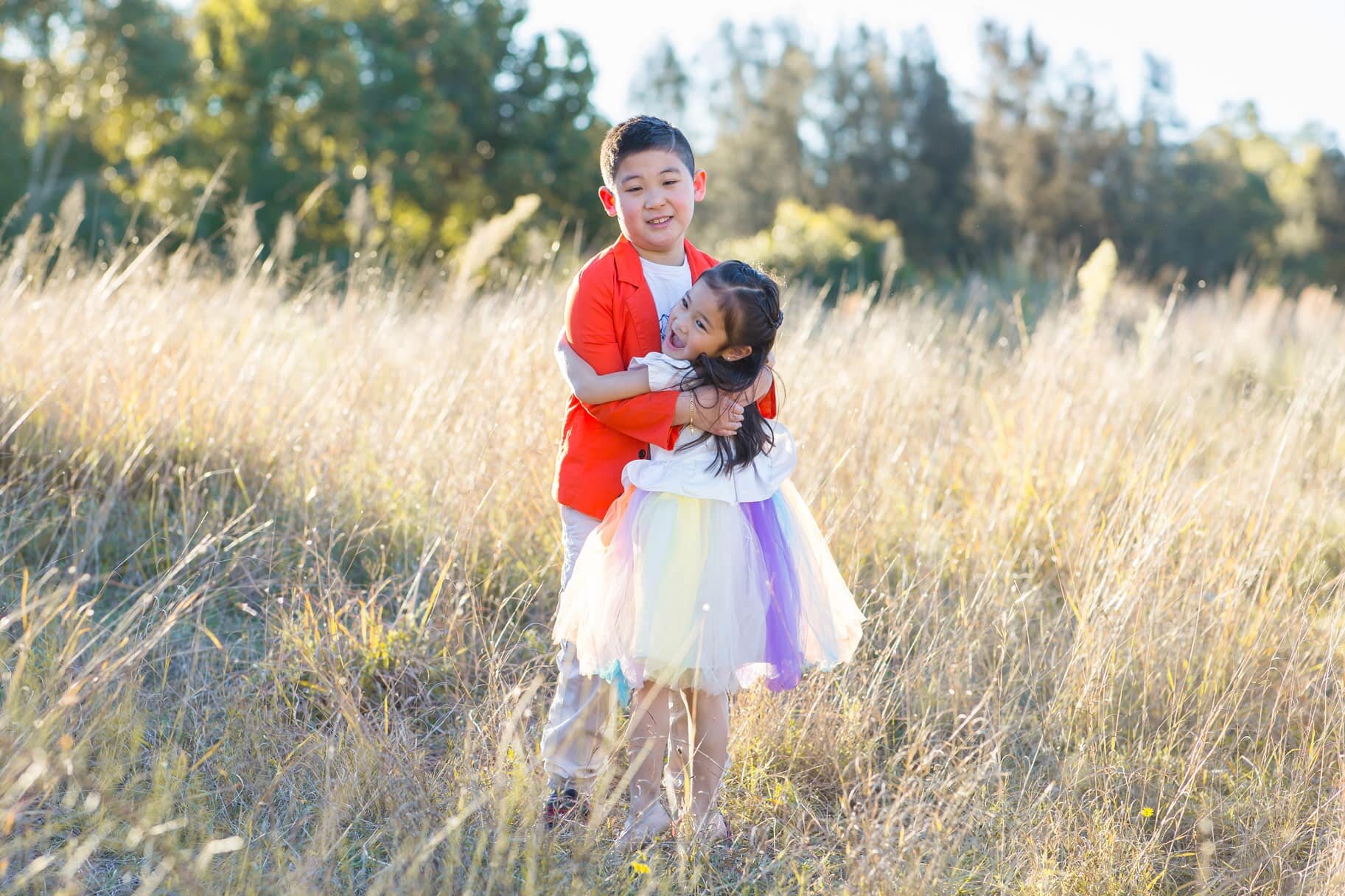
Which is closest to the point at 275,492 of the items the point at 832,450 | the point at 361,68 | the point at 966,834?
the point at 832,450

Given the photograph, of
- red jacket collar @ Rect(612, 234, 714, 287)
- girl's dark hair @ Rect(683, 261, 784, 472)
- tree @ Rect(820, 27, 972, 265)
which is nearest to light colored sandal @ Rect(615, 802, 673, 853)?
girl's dark hair @ Rect(683, 261, 784, 472)

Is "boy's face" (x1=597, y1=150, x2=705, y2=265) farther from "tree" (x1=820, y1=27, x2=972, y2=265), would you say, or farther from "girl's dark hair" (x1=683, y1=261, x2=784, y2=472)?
"tree" (x1=820, y1=27, x2=972, y2=265)

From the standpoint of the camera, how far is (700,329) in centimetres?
216

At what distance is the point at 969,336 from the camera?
480 cm

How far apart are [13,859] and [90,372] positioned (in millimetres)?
2050

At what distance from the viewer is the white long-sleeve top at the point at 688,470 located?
7.10 ft

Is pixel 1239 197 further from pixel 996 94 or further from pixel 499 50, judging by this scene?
pixel 499 50

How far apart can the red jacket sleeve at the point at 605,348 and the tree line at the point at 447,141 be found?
53.9 feet

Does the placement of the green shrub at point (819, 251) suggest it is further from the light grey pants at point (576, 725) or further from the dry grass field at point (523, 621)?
the light grey pants at point (576, 725)

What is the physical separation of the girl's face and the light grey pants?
1.47 ft

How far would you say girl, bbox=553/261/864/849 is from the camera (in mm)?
2131

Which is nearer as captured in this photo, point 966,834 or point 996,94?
point 966,834

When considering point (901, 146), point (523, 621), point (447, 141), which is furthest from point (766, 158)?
point (523, 621)

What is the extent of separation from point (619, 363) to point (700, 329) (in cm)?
20
